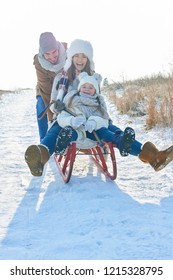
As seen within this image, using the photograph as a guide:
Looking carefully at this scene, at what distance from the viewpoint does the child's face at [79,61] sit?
415 cm

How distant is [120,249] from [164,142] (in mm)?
2620

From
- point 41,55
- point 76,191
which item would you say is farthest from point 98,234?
point 41,55

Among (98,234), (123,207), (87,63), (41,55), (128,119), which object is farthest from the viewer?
(128,119)

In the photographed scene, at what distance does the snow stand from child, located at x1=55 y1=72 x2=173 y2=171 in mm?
289

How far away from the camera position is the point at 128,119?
274 inches

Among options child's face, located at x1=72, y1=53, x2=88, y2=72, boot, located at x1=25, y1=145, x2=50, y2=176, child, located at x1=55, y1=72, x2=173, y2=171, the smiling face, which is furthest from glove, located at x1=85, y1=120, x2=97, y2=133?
the smiling face

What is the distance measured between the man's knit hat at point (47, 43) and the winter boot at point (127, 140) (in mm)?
1613

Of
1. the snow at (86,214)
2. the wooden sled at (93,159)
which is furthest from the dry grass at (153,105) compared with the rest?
the wooden sled at (93,159)

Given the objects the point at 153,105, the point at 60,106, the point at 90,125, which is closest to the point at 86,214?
the point at 90,125

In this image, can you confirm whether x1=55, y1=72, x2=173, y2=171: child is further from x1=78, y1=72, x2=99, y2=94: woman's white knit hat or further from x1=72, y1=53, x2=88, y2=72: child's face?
x1=72, y1=53, x2=88, y2=72: child's face

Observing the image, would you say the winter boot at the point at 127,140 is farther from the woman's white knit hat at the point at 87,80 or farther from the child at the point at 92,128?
the woman's white knit hat at the point at 87,80

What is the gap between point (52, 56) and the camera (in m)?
4.57

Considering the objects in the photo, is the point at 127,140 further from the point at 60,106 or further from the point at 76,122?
the point at 60,106

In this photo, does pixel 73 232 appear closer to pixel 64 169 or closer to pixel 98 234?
pixel 98 234
